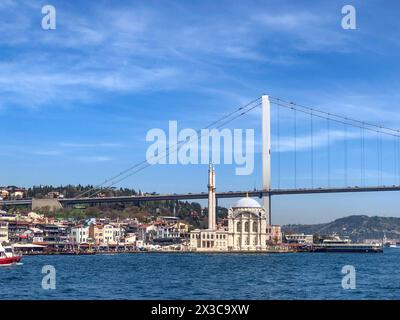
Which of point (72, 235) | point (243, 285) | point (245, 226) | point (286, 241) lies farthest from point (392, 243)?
point (243, 285)

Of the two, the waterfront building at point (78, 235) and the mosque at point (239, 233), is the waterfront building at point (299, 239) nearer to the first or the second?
the mosque at point (239, 233)

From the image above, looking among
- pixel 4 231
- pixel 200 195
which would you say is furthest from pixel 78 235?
pixel 200 195

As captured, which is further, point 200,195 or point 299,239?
point 299,239

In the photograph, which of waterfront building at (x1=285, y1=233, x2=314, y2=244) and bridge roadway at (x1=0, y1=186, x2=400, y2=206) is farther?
waterfront building at (x1=285, y1=233, x2=314, y2=244)

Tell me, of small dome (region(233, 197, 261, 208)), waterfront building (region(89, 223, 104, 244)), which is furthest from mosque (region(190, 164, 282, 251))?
waterfront building (region(89, 223, 104, 244))

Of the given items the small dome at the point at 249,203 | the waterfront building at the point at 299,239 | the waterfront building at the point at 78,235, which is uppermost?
the small dome at the point at 249,203

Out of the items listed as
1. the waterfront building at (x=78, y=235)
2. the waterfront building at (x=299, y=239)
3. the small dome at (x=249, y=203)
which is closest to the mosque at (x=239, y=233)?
the small dome at (x=249, y=203)

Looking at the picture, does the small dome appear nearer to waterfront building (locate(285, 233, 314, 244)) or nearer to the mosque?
the mosque

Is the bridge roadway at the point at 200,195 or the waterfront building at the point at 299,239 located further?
the waterfront building at the point at 299,239

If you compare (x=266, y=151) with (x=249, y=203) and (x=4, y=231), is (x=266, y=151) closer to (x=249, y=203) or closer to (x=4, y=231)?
(x=249, y=203)
